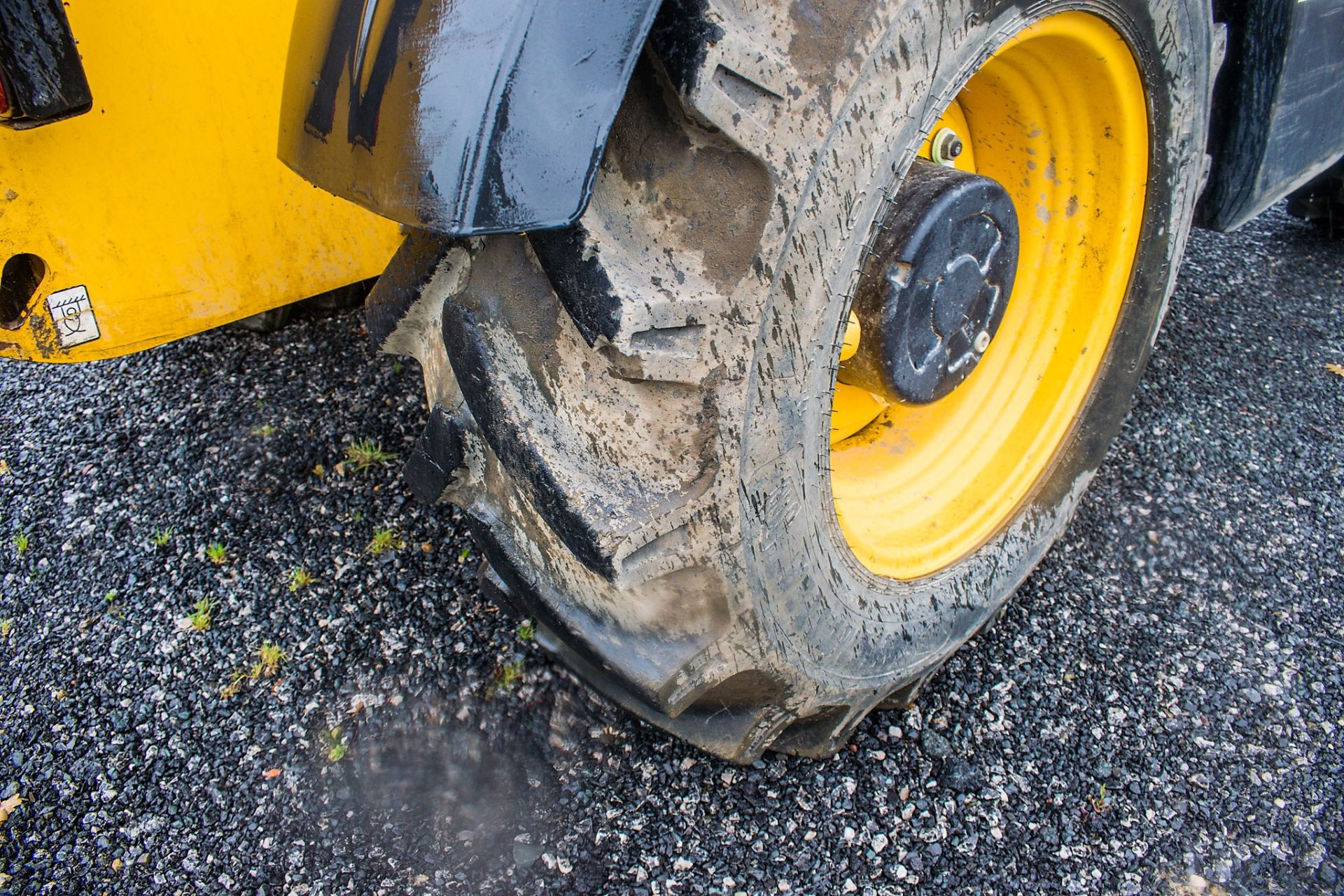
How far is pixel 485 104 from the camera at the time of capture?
0.77 meters

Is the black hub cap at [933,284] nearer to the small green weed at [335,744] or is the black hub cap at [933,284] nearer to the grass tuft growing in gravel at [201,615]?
the small green weed at [335,744]

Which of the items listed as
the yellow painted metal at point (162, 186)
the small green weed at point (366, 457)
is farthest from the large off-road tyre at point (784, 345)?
the small green weed at point (366, 457)

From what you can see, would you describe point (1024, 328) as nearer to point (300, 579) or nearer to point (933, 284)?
point (933, 284)

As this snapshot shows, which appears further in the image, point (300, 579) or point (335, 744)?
point (300, 579)

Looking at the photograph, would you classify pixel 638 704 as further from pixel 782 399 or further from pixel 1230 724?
pixel 1230 724

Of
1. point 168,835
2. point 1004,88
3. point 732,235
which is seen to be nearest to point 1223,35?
point 1004,88

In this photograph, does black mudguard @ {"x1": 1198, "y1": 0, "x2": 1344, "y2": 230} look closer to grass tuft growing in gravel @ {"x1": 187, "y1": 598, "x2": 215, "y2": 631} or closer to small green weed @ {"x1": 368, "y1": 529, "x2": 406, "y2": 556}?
small green weed @ {"x1": 368, "y1": 529, "x2": 406, "y2": 556}

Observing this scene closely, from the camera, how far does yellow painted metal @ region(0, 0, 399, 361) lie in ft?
3.87

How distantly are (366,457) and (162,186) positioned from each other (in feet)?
2.31

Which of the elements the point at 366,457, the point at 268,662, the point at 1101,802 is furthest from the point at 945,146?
the point at 268,662

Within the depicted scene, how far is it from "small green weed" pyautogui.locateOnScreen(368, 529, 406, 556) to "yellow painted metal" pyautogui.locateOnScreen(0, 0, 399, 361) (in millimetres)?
461

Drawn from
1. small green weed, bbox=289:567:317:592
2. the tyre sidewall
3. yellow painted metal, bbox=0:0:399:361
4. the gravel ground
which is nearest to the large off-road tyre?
the tyre sidewall

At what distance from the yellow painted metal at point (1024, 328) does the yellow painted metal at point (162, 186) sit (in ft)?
3.08

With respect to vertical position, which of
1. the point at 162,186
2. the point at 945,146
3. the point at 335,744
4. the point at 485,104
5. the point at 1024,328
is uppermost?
the point at 485,104
